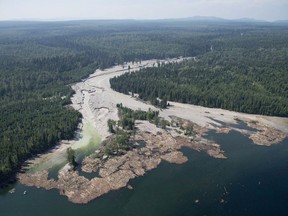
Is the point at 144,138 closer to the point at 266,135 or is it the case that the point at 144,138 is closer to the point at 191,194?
the point at 191,194

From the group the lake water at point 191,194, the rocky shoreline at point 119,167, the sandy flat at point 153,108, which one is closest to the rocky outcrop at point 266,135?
the sandy flat at point 153,108

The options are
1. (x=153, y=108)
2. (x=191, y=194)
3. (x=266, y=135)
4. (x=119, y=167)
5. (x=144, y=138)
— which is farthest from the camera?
(x=153, y=108)

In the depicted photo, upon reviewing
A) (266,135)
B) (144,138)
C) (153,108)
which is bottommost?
(153,108)

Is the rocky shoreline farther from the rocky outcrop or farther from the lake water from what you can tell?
the rocky outcrop

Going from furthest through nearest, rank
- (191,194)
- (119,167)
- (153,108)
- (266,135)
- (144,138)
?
(153,108), (266,135), (144,138), (119,167), (191,194)

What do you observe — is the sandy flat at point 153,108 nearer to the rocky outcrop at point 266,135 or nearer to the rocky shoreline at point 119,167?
the rocky outcrop at point 266,135

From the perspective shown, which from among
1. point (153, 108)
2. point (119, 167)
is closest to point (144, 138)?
point (119, 167)

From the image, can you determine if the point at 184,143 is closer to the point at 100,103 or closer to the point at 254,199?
the point at 254,199

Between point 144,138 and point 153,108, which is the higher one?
point 144,138

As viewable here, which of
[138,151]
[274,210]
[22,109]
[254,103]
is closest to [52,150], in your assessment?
[138,151]
